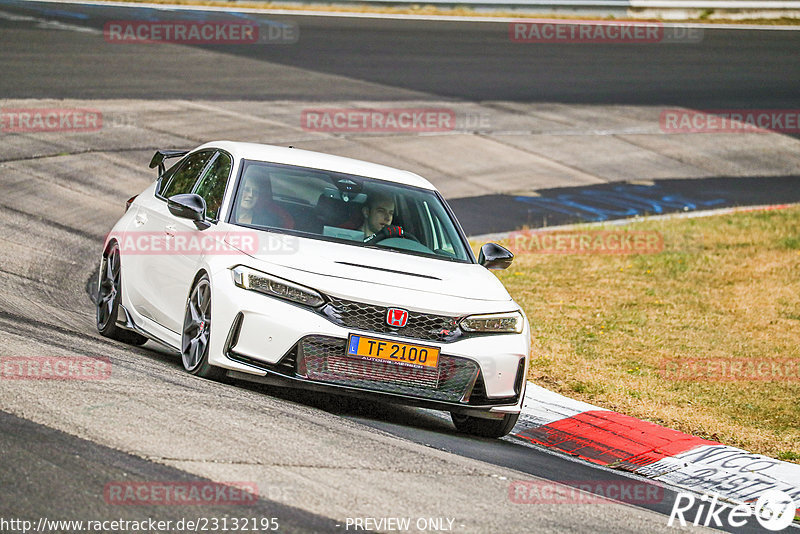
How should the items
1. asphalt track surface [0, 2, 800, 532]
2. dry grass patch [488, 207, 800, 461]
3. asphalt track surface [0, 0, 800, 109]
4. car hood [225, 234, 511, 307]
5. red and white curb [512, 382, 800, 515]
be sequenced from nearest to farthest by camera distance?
asphalt track surface [0, 2, 800, 532]
car hood [225, 234, 511, 307]
red and white curb [512, 382, 800, 515]
dry grass patch [488, 207, 800, 461]
asphalt track surface [0, 0, 800, 109]

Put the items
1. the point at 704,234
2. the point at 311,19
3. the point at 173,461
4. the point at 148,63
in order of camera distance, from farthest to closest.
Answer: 1. the point at 311,19
2. the point at 148,63
3. the point at 704,234
4. the point at 173,461

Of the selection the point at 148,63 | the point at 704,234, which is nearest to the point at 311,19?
the point at 148,63

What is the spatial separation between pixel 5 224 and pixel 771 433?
28.1ft

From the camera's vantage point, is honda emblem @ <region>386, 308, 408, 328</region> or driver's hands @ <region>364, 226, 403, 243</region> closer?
honda emblem @ <region>386, 308, 408, 328</region>

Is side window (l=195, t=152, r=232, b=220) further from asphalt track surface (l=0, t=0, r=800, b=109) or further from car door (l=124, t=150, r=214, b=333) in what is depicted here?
asphalt track surface (l=0, t=0, r=800, b=109)

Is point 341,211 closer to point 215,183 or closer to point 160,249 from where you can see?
point 215,183

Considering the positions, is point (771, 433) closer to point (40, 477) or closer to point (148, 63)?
point (40, 477)

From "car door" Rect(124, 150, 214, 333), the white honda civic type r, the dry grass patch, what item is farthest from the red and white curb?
"car door" Rect(124, 150, 214, 333)

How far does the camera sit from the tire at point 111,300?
947cm

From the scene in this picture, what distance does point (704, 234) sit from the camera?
17750 millimetres

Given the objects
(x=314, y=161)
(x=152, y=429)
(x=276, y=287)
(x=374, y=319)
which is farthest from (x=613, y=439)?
(x=152, y=429)

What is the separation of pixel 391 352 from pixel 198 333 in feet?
4.42

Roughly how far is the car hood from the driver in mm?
291

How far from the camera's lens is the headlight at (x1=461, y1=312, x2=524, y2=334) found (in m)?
7.67
